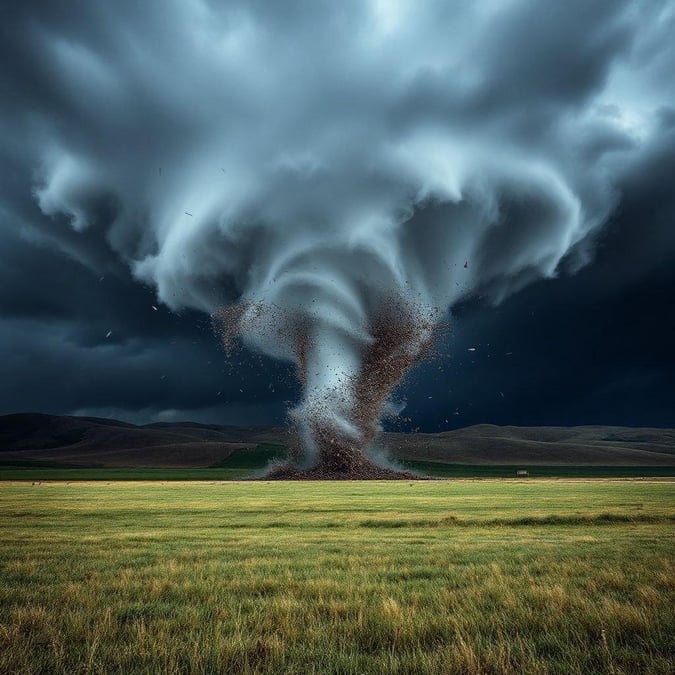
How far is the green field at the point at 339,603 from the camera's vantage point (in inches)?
231

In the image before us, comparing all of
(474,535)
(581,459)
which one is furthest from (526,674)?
(581,459)

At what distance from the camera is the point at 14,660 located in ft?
19.1

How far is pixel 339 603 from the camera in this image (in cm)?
830

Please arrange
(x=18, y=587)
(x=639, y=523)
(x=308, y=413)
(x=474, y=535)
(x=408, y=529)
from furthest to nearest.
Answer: (x=308, y=413) → (x=639, y=523) → (x=408, y=529) → (x=474, y=535) → (x=18, y=587)

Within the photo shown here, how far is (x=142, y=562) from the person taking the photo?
507 inches

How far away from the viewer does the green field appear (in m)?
5.87

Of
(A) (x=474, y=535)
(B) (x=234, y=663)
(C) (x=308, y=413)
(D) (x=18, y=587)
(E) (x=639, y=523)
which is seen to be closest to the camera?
(B) (x=234, y=663)

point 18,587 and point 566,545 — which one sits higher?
point 18,587

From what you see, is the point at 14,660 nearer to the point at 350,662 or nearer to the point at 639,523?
the point at 350,662

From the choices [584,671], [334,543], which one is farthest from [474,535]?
[584,671]

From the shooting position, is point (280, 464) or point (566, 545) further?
point (280, 464)

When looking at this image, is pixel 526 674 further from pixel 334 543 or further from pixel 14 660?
pixel 334 543

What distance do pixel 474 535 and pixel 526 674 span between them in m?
14.1

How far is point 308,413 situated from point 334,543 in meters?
68.8
